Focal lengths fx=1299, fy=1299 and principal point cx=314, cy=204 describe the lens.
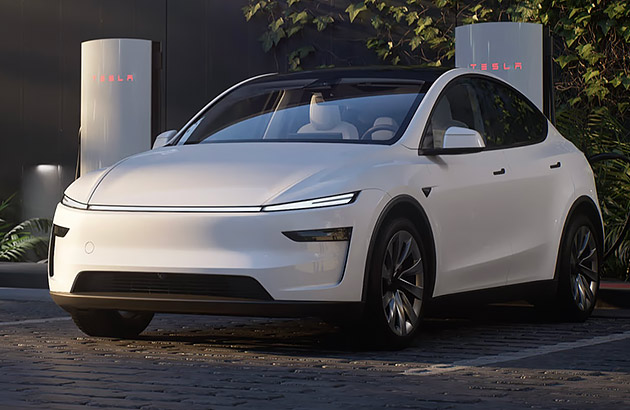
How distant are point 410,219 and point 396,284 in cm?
36

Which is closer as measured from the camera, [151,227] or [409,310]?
[151,227]

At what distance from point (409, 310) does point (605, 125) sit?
623 cm

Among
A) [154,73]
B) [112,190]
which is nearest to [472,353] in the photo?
[112,190]

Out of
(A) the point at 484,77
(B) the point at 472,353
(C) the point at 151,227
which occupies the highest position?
(A) the point at 484,77

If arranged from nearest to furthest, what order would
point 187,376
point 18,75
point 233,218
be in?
point 187,376 < point 233,218 < point 18,75

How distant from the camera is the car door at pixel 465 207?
286 inches

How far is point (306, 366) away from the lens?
6.30 meters

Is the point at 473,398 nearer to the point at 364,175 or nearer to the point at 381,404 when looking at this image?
the point at 381,404

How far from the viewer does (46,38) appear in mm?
15305

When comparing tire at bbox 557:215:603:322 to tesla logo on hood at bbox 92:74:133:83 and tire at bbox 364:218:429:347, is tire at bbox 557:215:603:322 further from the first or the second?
tesla logo on hood at bbox 92:74:133:83

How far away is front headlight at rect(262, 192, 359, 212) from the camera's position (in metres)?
6.43

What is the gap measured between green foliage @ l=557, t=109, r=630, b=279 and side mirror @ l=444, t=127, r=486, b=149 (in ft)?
13.1

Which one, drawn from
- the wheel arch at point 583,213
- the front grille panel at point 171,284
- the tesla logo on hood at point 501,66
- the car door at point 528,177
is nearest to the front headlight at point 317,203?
the front grille panel at point 171,284

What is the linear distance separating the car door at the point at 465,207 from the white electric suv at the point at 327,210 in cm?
1
